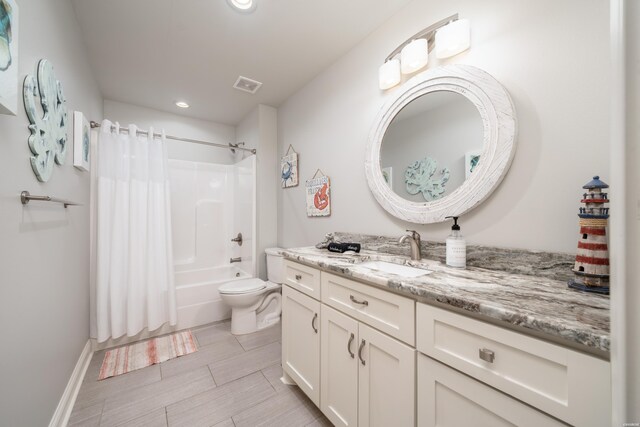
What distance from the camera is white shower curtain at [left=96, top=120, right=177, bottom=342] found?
6.69 ft

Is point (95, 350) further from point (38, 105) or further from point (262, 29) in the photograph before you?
point (262, 29)

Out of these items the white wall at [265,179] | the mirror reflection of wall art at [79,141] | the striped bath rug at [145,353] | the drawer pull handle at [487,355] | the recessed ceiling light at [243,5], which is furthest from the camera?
the white wall at [265,179]

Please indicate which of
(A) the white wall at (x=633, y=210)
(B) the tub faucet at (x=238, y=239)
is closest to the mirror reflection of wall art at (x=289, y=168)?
(B) the tub faucet at (x=238, y=239)

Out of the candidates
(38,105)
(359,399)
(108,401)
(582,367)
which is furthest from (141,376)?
(582,367)

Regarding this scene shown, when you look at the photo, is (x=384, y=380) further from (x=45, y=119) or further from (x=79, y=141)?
(x=79, y=141)

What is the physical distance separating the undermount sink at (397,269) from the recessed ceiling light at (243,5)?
171 centimetres

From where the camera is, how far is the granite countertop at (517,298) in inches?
20.3

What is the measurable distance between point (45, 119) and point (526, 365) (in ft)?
6.67

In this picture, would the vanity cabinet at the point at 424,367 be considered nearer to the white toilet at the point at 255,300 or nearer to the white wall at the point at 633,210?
the white wall at the point at 633,210

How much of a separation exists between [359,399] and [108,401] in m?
1.58

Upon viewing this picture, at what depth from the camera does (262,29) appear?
1.67 metres

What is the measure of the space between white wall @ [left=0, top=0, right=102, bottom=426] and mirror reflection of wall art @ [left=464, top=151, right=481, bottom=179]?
6.09ft

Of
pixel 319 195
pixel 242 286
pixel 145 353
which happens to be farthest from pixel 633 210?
pixel 145 353

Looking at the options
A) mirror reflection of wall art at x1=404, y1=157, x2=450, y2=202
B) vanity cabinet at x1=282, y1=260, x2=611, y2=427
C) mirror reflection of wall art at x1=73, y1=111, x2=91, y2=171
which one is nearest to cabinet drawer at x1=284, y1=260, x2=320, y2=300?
vanity cabinet at x1=282, y1=260, x2=611, y2=427
